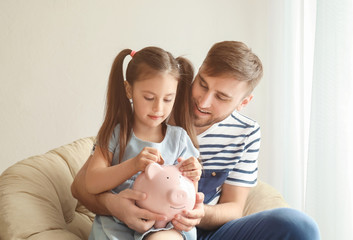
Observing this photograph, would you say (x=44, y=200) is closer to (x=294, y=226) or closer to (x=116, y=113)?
(x=116, y=113)

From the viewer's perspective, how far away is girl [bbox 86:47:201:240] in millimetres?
1504

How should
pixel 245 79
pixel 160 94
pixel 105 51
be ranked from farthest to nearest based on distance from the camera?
pixel 105 51 → pixel 245 79 → pixel 160 94

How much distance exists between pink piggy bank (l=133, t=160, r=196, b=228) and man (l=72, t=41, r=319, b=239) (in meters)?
0.04

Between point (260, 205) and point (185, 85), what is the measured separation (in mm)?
695

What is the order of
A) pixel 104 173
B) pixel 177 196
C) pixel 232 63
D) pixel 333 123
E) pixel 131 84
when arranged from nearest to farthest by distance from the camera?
pixel 177 196 → pixel 104 173 → pixel 131 84 → pixel 232 63 → pixel 333 123

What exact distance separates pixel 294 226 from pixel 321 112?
0.86 meters

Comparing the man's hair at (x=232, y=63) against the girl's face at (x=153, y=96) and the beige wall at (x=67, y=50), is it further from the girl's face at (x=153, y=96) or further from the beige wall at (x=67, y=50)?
the beige wall at (x=67, y=50)

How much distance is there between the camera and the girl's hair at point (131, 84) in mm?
1602

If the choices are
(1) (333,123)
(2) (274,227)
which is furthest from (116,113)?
(1) (333,123)

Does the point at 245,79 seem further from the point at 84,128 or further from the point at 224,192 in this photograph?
the point at 84,128

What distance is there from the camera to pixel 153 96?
1.57m

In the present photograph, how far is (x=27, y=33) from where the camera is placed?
318 centimetres

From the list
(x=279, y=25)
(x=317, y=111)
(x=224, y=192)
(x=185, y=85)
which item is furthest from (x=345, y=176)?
(x=279, y=25)

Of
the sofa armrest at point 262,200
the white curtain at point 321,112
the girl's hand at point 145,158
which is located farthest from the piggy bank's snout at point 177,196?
the white curtain at point 321,112
